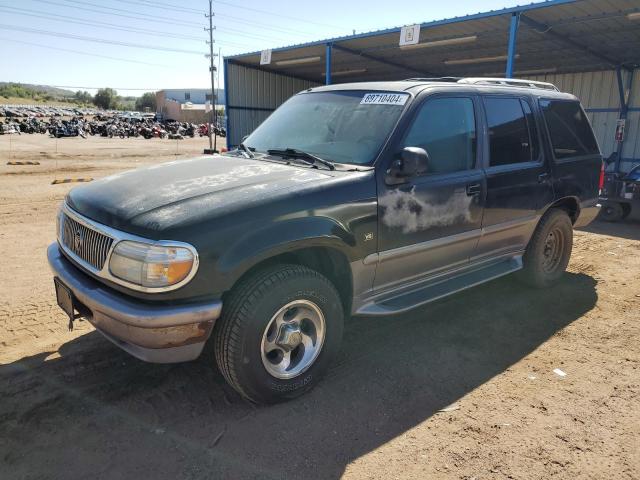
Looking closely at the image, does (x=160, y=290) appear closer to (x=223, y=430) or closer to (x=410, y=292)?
(x=223, y=430)

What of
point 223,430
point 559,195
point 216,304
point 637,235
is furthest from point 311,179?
point 637,235

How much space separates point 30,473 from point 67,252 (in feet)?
4.46

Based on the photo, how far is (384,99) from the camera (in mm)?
3656

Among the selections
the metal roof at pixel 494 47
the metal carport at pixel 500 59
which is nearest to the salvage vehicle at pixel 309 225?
the metal carport at pixel 500 59

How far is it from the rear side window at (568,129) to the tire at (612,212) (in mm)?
4868

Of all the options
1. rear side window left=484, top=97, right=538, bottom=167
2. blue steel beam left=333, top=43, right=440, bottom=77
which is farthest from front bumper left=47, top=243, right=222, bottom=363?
blue steel beam left=333, top=43, right=440, bottom=77

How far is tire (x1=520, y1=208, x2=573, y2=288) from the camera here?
490 centimetres

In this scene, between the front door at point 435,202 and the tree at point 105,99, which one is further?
the tree at point 105,99

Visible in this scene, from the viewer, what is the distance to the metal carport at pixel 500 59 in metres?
10.4

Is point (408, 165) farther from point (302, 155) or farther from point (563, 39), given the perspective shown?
point (563, 39)

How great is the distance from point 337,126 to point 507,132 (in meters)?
1.68

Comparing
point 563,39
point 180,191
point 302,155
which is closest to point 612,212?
point 563,39

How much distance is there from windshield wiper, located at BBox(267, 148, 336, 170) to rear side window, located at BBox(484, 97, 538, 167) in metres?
1.60

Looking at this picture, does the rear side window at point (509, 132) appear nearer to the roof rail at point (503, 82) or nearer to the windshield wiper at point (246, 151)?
the roof rail at point (503, 82)
